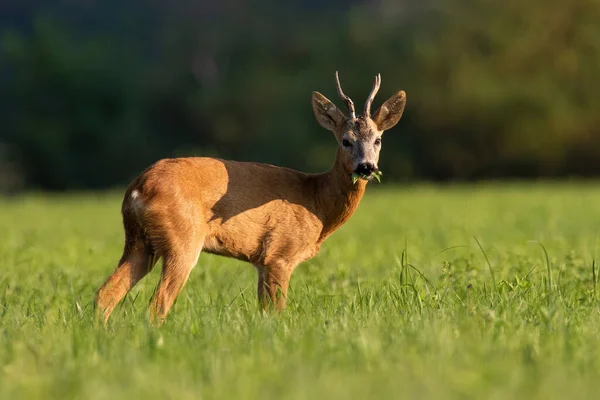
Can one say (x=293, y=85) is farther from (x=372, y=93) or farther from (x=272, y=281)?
(x=272, y=281)

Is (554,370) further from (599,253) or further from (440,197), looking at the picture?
(440,197)

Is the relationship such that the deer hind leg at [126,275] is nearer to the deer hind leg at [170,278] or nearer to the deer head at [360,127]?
the deer hind leg at [170,278]

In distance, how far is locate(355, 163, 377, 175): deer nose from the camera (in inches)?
271

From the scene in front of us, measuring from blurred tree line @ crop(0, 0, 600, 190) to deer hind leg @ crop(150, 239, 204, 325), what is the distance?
31.1m

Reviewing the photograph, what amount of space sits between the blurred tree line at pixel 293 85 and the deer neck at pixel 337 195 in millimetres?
29735

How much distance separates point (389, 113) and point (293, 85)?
115 feet

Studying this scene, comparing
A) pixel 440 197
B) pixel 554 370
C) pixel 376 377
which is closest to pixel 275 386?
pixel 376 377

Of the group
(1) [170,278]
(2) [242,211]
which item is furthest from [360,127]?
(1) [170,278]

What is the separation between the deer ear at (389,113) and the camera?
7434 mm

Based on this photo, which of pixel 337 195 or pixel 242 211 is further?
pixel 337 195

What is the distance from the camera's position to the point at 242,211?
6.93 meters

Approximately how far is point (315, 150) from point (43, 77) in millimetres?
13852

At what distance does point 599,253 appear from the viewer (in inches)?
407

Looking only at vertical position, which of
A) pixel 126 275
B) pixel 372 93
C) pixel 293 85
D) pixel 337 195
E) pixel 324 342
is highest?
pixel 372 93
